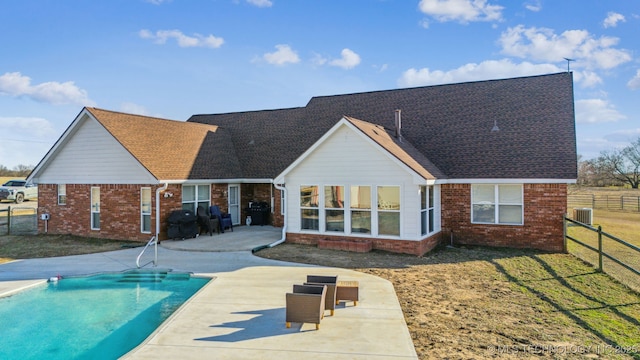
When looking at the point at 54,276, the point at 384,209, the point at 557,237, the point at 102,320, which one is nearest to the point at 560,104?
the point at 557,237

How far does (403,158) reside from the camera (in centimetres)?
1441

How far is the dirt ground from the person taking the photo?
6.33 m

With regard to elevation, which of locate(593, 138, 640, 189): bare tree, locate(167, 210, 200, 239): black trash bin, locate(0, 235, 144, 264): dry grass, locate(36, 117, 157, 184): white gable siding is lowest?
locate(0, 235, 144, 264): dry grass

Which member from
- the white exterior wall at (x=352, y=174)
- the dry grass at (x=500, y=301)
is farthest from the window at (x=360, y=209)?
the dry grass at (x=500, y=301)

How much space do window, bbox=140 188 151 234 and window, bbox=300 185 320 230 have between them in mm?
6718

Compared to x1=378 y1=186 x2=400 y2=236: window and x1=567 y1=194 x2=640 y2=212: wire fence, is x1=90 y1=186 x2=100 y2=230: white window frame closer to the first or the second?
x1=378 y1=186 x2=400 y2=236: window

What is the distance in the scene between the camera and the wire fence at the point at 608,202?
33062 mm

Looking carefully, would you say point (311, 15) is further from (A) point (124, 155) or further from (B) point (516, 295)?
(B) point (516, 295)

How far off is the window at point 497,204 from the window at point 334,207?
5477 mm

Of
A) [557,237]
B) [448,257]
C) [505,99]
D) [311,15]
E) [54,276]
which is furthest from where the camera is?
[505,99]

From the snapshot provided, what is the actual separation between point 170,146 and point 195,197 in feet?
9.11

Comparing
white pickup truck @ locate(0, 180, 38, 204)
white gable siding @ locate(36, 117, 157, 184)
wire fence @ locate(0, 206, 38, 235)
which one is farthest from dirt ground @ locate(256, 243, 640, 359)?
white pickup truck @ locate(0, 180, 38, 204)

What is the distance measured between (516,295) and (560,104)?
467 inches

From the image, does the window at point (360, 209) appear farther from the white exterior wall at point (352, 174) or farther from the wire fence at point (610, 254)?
the wire fence at point (610, 254)
